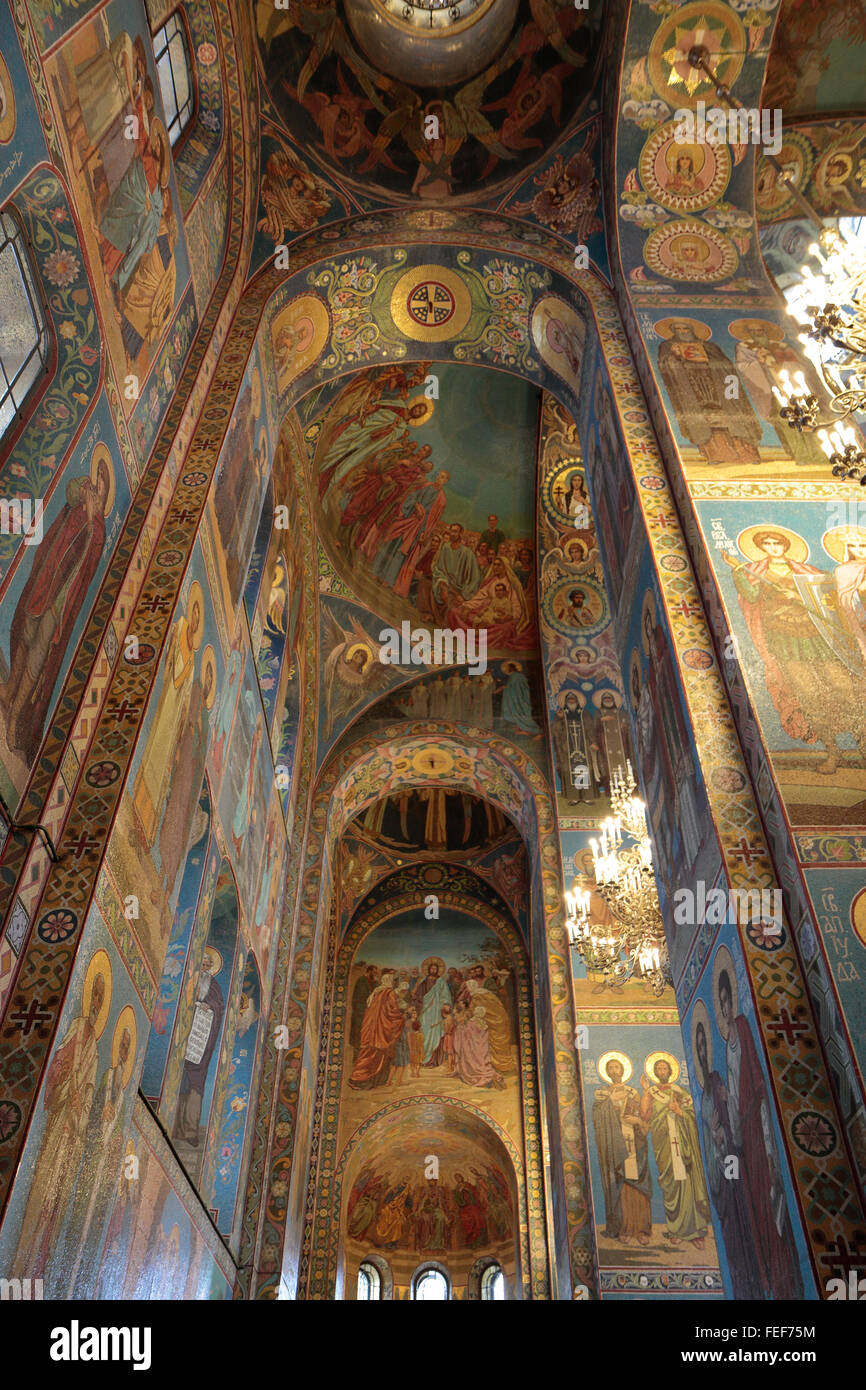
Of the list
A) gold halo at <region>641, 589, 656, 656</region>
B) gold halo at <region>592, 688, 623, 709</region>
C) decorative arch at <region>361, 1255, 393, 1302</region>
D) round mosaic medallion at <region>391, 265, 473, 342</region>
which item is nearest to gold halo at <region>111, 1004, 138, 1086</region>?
gold halo at <region>641, 589, 656, 656</region>

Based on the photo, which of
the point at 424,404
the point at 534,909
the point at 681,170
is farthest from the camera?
the point at 534,909

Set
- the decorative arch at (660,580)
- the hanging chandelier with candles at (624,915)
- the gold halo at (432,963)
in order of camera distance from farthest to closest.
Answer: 1. the gold halo at (432,963)
2. the hanging chandelier with candles at (624,915)
3. the decorative arch at (660,580)

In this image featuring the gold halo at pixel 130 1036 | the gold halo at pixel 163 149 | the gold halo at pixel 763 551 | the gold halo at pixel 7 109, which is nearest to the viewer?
the gold halo at pixel 7 109

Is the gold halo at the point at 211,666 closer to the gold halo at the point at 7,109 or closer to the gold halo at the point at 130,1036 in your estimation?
the gold halo at the point at 130,1036

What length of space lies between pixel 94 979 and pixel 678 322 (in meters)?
6.59

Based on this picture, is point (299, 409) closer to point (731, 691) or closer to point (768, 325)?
point (768, 325)

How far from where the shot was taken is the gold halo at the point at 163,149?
23.5ft

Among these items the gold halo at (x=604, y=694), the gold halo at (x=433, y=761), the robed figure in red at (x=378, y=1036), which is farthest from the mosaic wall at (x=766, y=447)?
the robed figure in red at (x=378, y=1036)

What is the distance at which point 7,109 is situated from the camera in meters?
4.97

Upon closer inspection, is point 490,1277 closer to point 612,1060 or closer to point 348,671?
point 612,1060

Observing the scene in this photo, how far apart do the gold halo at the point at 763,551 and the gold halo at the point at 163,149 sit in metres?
4.86

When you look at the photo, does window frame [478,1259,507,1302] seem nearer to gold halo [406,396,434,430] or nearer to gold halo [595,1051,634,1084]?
gold halo [595,1051,634,1084]

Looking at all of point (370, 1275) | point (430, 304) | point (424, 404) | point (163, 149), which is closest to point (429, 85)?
point (430, 304)

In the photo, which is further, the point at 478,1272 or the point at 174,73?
the point at 478,1272
